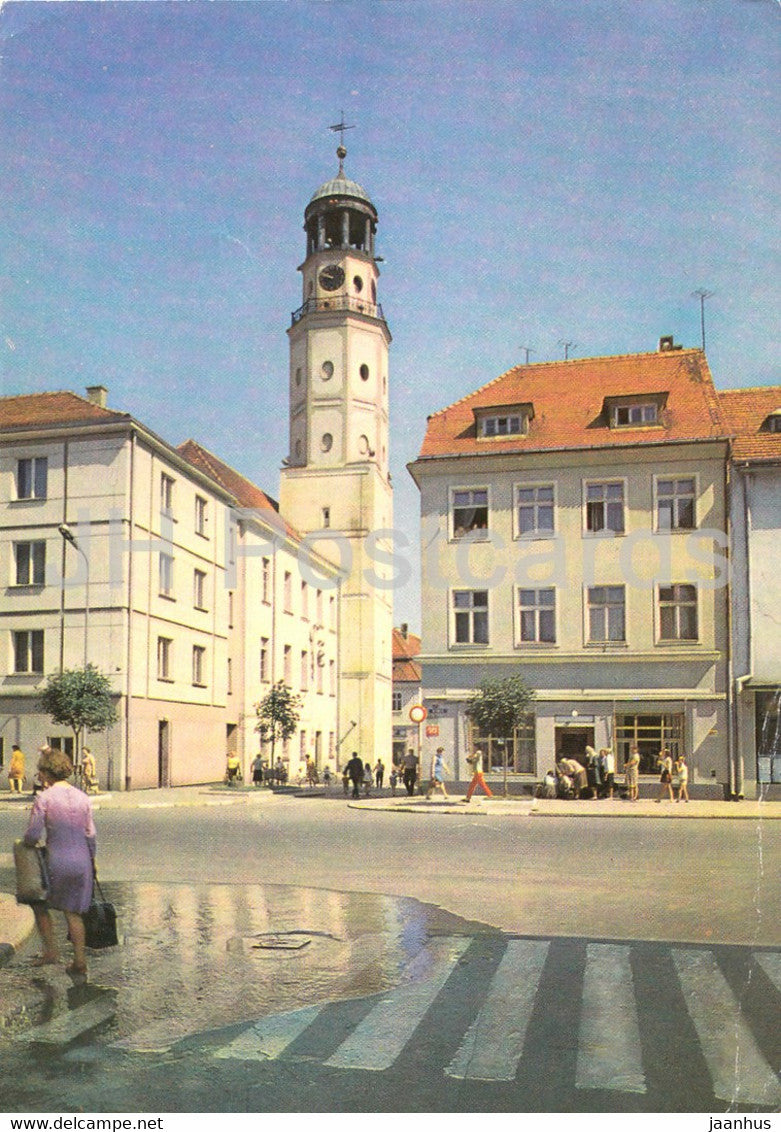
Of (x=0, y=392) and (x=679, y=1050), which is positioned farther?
(x=0, y=392)

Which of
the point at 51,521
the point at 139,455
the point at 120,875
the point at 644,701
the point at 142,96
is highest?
the point at 142,96

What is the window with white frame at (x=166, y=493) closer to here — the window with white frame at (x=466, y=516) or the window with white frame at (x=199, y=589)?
the window with white frame at (x=199, y=589)

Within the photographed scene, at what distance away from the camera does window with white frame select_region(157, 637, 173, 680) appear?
862 cm

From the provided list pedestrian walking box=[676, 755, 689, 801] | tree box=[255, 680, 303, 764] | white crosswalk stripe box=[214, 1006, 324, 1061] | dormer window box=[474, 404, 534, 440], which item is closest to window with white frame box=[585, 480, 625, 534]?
dormer window box=[474, 404, 534, 440]

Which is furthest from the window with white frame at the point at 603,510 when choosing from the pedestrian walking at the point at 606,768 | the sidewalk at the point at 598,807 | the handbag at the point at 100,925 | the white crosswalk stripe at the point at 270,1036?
the handbag at the point at 100,925

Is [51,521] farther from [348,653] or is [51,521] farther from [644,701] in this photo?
[348,653]

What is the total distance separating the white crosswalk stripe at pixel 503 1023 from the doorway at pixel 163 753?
399cm

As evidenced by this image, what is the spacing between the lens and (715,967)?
26.0 ft

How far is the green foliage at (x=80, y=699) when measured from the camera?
752 centimetres

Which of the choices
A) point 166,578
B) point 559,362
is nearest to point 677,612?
point 559,362

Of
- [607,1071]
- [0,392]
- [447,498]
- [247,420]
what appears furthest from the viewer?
[447,498]

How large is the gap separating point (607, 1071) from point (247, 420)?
4.60 m

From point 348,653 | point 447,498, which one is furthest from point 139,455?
point 348,653

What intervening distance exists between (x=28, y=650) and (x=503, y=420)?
16.0ft
